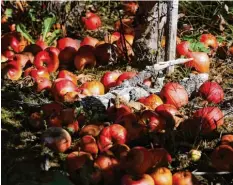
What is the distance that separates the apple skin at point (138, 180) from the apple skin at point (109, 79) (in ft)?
5.02

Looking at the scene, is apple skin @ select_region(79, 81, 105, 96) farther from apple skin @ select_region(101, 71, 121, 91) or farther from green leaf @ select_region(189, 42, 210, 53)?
green leaf @ select_region(189, 42, 210, 53)

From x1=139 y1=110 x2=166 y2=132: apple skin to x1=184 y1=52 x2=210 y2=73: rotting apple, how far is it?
45.3 inches

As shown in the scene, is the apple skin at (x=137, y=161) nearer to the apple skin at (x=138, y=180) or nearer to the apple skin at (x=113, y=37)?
the apple skin at (x=138, y=180)

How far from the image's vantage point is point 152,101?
398 centimetres

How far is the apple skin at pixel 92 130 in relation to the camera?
3559mm

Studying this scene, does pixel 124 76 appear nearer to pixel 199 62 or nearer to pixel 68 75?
pixel 68 75

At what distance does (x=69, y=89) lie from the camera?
421 centimetres

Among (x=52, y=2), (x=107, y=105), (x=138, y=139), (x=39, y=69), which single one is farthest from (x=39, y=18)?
(x=138, y=139)

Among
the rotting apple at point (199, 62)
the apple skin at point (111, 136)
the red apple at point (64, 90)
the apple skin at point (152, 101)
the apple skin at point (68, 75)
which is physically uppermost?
the rotting apple at point (199, 62)

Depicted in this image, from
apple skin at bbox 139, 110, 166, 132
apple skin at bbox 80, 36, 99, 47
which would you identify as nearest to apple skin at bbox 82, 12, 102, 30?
apple skin at bbox 80, 36, 99, 47

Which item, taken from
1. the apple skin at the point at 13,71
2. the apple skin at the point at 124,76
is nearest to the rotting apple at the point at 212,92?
the apple skin at the point at 124,76

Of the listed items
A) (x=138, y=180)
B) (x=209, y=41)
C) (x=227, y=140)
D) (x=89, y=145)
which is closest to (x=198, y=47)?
(x=209, y=41)

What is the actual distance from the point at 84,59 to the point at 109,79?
50cm

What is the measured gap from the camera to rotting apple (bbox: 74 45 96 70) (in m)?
4.88
